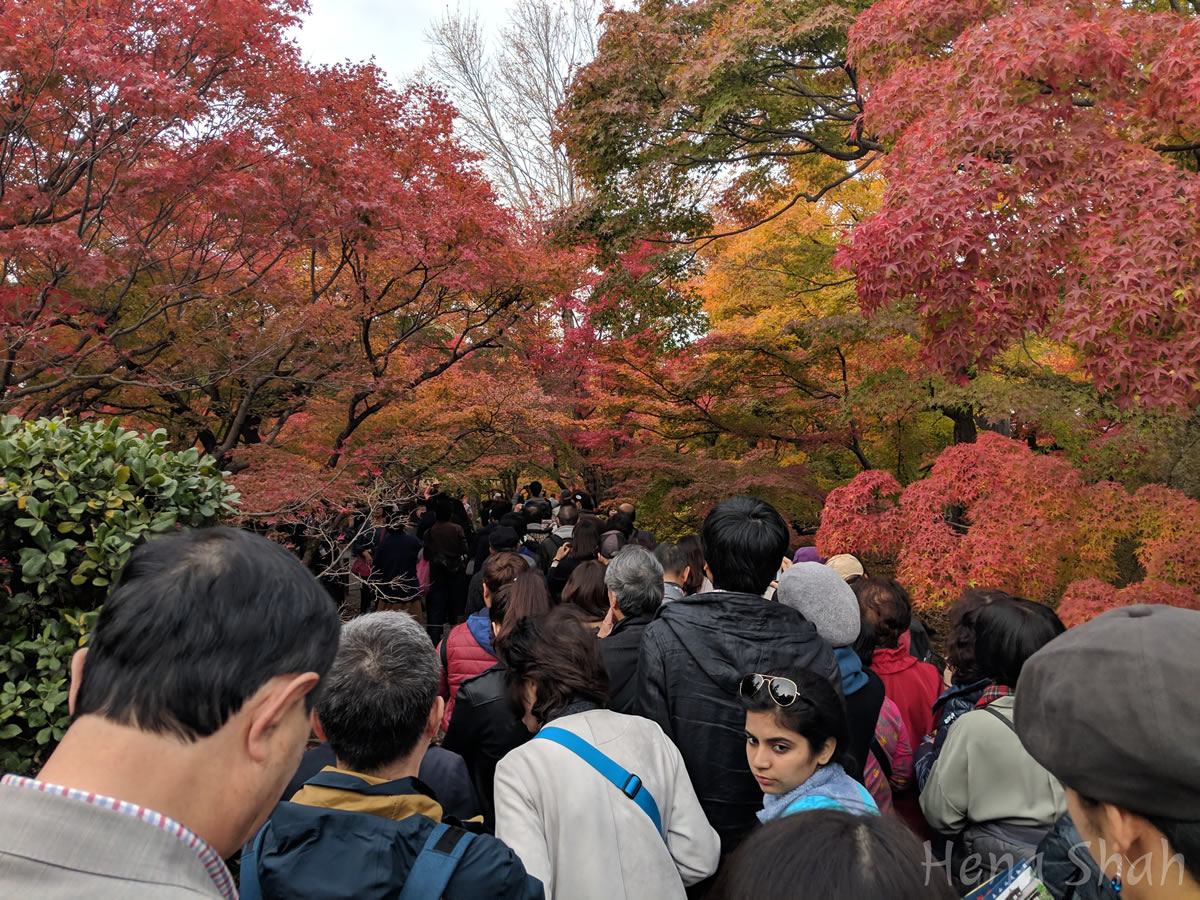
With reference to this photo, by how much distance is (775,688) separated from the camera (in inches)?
75.0

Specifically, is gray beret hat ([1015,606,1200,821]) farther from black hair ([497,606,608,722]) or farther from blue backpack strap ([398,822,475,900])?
black hair ([497,606,608,722])

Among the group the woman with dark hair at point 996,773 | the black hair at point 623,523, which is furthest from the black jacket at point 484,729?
the black hair at point 623,523

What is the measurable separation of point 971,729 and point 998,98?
338 centimetres

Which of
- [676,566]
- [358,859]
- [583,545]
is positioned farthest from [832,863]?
[583,545]

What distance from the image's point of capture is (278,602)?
39.4 inches

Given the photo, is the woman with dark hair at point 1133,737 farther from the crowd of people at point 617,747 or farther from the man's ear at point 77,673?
the man's ear at point 77,673

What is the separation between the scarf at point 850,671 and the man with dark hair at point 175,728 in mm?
1962

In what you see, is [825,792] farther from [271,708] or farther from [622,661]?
[271,708]

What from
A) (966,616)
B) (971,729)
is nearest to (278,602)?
(971,729)

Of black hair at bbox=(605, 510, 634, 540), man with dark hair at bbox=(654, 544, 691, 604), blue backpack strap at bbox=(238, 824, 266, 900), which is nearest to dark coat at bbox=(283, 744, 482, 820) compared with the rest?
blue backpack strap at bbox=(238, 824, 266, 900)

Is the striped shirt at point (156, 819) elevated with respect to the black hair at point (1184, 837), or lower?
elevated

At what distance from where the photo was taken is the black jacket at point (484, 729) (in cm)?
249

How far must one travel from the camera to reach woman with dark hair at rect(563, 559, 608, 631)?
357 centimetres

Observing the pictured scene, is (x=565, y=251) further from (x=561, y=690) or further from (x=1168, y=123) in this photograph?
(x=561, y=690)
